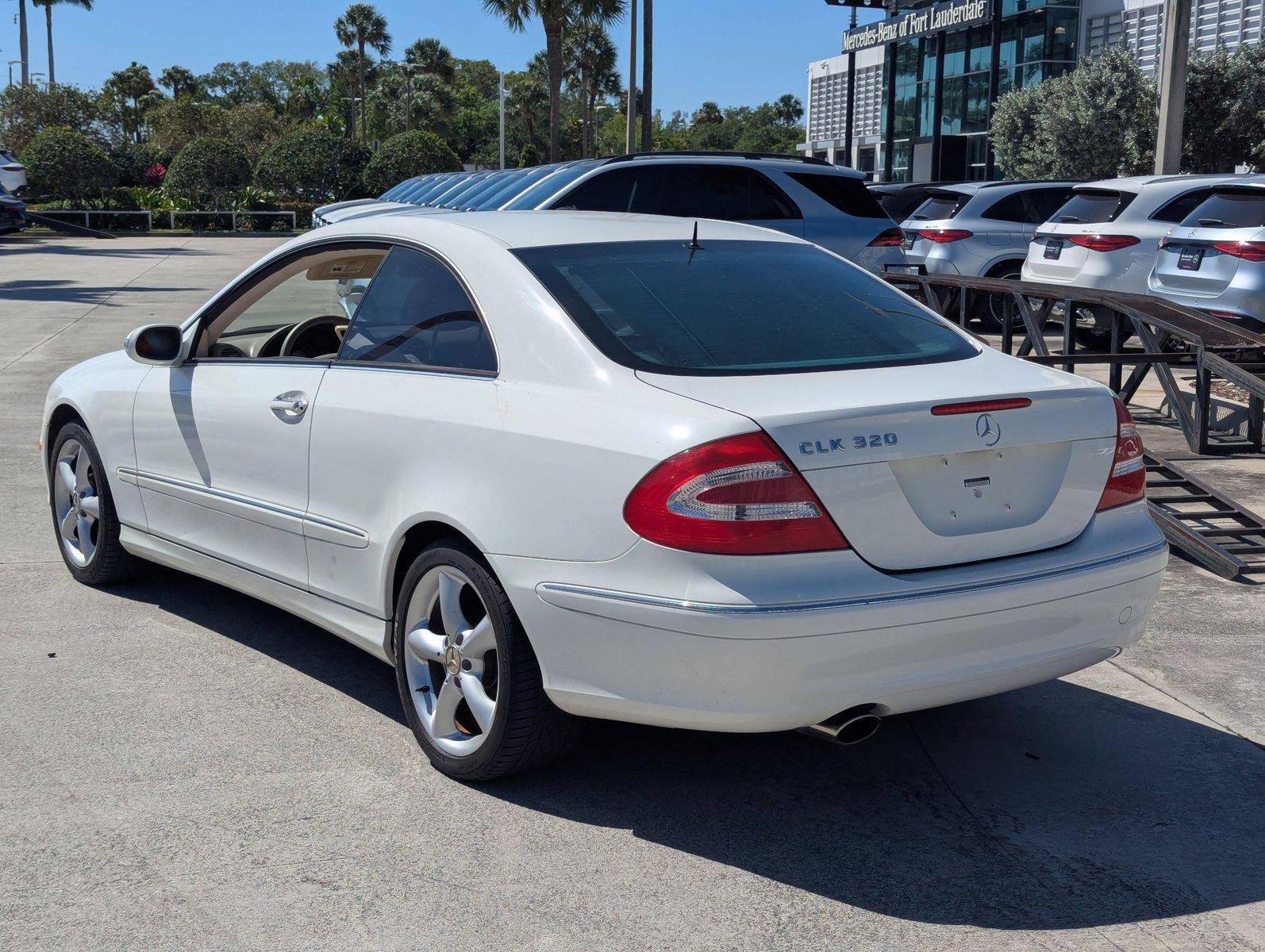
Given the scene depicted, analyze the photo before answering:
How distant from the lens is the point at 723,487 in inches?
129

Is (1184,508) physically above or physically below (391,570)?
below

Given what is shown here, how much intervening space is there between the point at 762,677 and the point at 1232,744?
186cm

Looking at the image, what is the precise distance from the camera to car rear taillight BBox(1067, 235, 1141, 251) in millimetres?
12938

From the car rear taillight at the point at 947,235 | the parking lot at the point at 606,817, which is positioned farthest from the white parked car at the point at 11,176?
the parking lot at the point at 606,817

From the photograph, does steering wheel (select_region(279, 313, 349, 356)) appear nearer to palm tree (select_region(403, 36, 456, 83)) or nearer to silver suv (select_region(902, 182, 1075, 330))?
silver suv (select_region(902, 182, 1075, 330))

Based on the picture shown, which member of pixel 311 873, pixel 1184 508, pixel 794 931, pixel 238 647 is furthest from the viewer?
pixel 1184 508

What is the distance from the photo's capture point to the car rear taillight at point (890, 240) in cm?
1232

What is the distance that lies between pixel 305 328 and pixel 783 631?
9.26 ft

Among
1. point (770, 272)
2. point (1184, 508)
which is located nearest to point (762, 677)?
point (770, 272)

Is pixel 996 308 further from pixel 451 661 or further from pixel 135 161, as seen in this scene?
pixel 135 161

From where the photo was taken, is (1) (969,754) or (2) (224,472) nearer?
(1) (969,754)

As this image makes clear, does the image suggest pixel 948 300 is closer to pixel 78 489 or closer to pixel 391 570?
pixel 78 489

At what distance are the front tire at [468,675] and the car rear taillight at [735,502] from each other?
1.97 feet

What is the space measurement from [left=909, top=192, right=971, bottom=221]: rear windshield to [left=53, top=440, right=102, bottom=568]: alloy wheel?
12.2m
